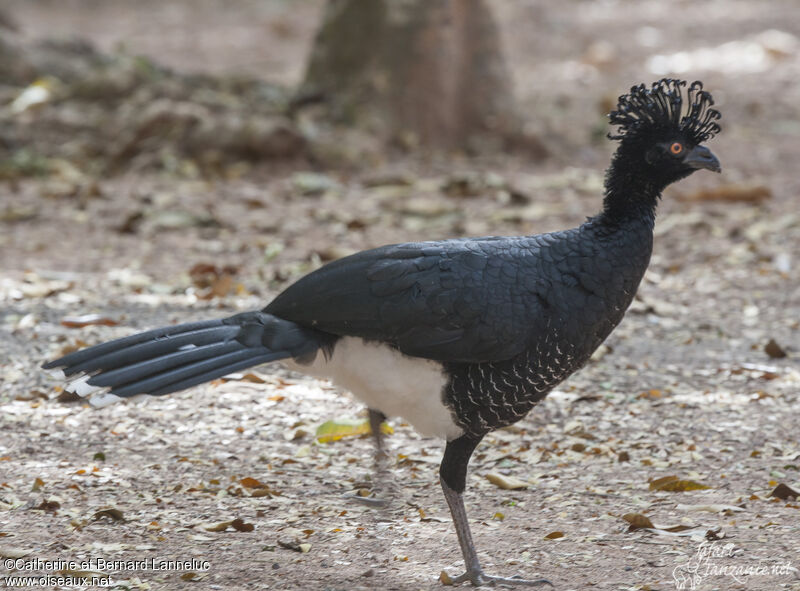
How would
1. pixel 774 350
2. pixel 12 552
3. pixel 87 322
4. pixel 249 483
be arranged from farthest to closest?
pixel 87 322
pixel 774 350
pixel 249 483
pixel 12 552

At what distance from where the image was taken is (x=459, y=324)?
3486 millimetres

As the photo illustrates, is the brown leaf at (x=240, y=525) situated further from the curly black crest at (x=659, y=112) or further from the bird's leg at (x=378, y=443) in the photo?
the curly black crest at (x=659, y=112)

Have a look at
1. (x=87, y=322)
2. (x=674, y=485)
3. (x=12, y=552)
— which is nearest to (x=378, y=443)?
(x=674, y=485)

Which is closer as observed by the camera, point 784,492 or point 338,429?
point 784,492

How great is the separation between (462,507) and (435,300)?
2.34 ft

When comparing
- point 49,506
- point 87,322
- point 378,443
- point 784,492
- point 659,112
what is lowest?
point 49,506

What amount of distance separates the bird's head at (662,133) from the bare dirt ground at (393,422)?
1.28 m

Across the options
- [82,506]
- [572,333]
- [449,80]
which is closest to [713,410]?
[572,333]

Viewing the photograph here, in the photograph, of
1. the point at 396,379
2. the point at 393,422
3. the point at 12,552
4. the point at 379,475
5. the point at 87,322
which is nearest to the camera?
the point at 12,552

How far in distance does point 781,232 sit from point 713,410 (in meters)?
3.13

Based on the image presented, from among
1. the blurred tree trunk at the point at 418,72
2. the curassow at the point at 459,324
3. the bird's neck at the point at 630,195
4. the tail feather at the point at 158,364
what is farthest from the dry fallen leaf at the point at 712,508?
the blurred tree trunk at the point at 418,72

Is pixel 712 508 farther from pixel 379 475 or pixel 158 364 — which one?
pixel 158 364

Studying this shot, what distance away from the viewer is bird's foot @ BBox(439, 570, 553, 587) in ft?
11.2

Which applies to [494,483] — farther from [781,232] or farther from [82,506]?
[781,232]
